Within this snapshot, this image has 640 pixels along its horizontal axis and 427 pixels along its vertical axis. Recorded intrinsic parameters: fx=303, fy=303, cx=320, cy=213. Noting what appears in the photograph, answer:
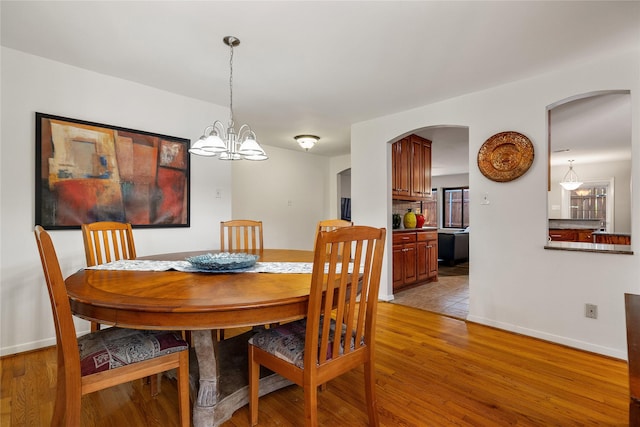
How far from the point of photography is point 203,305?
1110 millimetres

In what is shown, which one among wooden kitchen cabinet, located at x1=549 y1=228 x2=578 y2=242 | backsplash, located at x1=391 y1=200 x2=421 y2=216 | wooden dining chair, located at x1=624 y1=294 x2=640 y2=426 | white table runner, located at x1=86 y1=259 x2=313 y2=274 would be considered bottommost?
wooden kitchen cabinet, located at x1=549 y1=228 x2=578 y2=242

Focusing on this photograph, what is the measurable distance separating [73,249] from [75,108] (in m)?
1.18

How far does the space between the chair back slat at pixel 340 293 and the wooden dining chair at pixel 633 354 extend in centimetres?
80

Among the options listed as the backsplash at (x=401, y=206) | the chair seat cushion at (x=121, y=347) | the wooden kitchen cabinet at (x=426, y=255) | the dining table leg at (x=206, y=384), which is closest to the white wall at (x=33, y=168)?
the chair seat cushion at (x=121, y=347)

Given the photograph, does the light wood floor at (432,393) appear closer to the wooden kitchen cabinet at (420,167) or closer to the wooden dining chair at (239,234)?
the wooden dining chair at (239,234)

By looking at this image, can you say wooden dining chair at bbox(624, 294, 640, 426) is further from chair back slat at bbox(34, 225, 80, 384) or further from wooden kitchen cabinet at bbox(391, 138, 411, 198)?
wooden kitchen cabinet at bbox(391, 138, 411, 198)

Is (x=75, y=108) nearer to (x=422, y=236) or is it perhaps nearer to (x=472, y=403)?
(x=472, y=403)

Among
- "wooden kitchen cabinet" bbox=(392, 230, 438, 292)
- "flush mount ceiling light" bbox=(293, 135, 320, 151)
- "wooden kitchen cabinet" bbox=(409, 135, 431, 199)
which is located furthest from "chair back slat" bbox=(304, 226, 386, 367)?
"flush mount ceiling light" bbox=(293, 135, 320, 151)

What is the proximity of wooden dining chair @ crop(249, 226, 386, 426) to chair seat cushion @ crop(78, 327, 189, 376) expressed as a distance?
0.39 metres

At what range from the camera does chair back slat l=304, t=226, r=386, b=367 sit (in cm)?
119

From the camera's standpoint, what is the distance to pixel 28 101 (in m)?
2.33

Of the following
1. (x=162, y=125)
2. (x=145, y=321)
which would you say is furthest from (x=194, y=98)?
(x=145, y=321)

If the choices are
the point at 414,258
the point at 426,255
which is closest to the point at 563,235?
the point at 426,255

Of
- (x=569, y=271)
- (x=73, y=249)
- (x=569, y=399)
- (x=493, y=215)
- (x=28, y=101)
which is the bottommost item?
(x=569, y=399)
